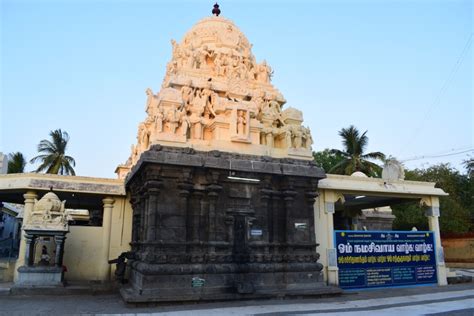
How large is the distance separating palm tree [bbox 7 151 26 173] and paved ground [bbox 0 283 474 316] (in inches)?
980

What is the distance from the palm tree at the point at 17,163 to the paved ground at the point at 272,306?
24895mm

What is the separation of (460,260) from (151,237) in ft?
75.8

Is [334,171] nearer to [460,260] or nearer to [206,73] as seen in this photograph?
[460,260]

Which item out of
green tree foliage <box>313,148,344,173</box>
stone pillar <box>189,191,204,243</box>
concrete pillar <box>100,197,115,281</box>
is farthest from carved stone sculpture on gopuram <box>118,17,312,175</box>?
green tree foliage <box>313,148,344,173</box>

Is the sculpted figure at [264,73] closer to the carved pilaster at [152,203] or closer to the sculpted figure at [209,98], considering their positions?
the sculpted figure at [209,98]

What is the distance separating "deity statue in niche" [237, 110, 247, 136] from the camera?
11.8 meters

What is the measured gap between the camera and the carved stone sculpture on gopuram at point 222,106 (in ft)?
37.6

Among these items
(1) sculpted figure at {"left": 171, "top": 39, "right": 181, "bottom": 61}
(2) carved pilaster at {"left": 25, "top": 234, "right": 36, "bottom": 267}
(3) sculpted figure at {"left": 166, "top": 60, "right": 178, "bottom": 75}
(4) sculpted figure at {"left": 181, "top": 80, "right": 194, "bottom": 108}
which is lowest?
(2) carved pilaster at {"left": 25, "top": 234, "right": 36, "bottom": 267}

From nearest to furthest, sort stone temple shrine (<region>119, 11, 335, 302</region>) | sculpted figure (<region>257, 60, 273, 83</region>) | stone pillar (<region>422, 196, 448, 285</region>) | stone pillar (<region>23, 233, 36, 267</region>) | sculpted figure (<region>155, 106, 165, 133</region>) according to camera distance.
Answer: stone temple shrine (<region>119, 11, 335, 302</region>) < sculpted figure (<region>155, 106, 165, 133</region>) < stone pillar (<region>23, 233, 36, 267</region>) < stone pillar (<region>422, 196, 448, 285</region>) < sculpted figure (<region>257, 60, 273, 83</region>)

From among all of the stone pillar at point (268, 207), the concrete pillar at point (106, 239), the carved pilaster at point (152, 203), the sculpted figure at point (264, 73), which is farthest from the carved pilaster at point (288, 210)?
the concrete pillar at point (106, 239)

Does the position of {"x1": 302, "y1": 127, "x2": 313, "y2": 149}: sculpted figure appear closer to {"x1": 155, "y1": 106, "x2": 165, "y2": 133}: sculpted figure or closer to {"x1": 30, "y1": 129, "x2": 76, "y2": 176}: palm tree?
{"x1": 155, "y1": 106, "x2": 165, "y2": 133}: sculpted figure

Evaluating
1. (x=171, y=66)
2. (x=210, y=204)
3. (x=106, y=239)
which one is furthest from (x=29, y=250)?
(x=171, y=66)

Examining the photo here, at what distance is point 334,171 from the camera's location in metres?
34.2

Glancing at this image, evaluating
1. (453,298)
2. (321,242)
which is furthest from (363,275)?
(453,298)
